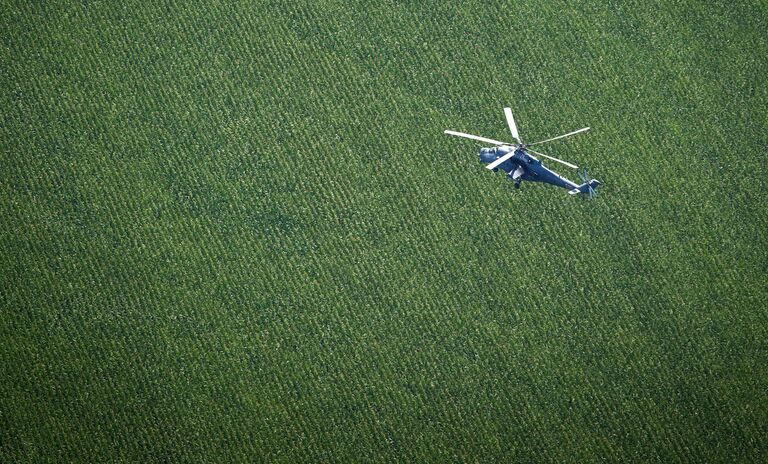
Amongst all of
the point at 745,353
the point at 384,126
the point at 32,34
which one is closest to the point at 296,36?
the point at 384,126

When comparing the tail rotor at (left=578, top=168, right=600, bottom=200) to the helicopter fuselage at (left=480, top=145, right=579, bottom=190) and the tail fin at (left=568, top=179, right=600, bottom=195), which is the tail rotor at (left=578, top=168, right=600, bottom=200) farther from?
the helicopter fuselage at (left=480, top=145, right=579, bottom=190)

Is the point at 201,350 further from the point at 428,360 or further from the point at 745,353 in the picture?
the point at 745,353

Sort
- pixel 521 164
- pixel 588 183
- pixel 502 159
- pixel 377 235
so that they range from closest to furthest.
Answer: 1. pixel 502 159
2. pixel 521 164
3. pixel 588 183
4. pixel 377 235

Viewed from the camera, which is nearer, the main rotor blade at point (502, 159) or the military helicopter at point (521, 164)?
the main rotor blade at point (502, 159)

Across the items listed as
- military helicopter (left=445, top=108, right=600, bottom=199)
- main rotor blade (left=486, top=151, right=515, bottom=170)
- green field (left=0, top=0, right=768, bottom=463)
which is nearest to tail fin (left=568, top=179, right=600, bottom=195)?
military helicopter (left=445, top=108, right=600, bottom=199)

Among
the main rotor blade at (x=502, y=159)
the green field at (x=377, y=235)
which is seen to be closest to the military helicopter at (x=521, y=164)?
the main rotor blade at (x=502, y=159)

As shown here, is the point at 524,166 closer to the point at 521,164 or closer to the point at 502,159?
the point at 521,164

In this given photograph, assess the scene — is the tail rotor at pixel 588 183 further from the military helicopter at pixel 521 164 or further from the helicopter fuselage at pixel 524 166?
the helicopter fuselage at pixel 524 166

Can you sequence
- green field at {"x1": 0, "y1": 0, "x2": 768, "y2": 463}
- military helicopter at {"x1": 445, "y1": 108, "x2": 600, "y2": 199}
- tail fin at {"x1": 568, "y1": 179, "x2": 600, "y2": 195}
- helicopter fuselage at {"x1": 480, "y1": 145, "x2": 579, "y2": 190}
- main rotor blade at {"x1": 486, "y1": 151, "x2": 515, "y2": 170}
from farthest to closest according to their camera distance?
green field at {"x1": 0, "y1": 0, "x2": 768, "y2": 463}, tail fin at {"x1": 568, "y1": 179, "x2": 600, "y2": 195}, helicopter fuselage at {"x1": 480, "y1": 145, "x2": 579, "y2": 190}, military helicopter at {"x1": 445, "y1": 108, "x2": 600, "y2": 199}, main rotor blade at {"x1": 486, "y1": 151, "x2": 515, "y2": 170}

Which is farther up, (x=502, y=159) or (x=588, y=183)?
(x=588, y=183)

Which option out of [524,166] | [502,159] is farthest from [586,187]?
[502,159]
